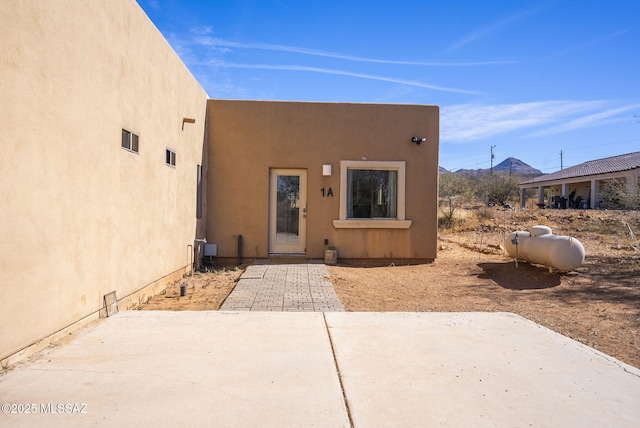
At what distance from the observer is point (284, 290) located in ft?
22.9

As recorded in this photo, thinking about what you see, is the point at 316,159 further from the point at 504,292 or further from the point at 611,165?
the point at 611,165

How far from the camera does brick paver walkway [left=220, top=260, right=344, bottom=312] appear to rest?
583 centimetres

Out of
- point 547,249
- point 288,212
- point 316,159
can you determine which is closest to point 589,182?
point 547,249

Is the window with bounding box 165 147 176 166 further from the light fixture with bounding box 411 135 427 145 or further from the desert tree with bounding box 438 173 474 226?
the desert tree with bounding box 438 173 474 226

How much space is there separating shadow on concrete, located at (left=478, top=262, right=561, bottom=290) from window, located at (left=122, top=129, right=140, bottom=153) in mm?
7119

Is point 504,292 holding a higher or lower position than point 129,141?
lower

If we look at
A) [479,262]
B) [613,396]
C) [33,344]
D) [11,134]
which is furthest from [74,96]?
[479,262]

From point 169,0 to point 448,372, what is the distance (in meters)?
7.21

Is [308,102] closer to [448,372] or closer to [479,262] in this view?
[479,262]

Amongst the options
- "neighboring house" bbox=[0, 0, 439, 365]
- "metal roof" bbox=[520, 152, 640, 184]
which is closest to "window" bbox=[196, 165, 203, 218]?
"neighboring house" bbox=[0, 0, 439, 365]

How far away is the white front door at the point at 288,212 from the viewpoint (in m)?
10.7

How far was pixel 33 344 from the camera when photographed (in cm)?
364

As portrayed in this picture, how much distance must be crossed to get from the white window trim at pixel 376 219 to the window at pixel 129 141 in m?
5.68

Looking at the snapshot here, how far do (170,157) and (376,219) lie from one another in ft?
17.8
